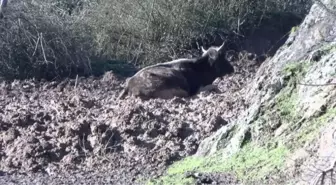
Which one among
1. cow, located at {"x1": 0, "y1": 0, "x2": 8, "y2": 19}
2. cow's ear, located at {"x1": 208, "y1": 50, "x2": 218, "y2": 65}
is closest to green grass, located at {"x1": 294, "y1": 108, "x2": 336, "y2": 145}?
cow, located at {"x1": 0, "y1": 0, "x2": 8, "y2": 19}

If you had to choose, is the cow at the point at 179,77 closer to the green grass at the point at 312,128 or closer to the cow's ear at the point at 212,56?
the cow's ear at the point at 212,56

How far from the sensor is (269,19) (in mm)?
18906

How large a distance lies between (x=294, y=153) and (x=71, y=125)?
334cm

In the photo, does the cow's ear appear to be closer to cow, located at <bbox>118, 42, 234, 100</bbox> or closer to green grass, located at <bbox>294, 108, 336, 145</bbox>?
cow, located at <bbox>118, 42, 234, 100</bbox>

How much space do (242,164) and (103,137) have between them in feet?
7.30

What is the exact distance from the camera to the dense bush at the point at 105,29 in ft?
49.4

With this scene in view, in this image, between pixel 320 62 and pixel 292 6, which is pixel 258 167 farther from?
pixel 292 6

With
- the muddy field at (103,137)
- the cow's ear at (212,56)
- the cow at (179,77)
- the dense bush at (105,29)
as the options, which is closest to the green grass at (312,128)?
the muddy field at (103,137)

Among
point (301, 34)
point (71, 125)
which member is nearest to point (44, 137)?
point (71, 125)

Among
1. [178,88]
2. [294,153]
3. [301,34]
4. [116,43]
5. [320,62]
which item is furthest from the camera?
[116,43]

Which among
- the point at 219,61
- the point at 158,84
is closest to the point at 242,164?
the point at 158,84

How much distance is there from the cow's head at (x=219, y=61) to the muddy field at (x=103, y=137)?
416 cm

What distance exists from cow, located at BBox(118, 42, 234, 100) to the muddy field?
937mm

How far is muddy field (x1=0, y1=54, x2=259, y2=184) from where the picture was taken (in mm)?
9062
